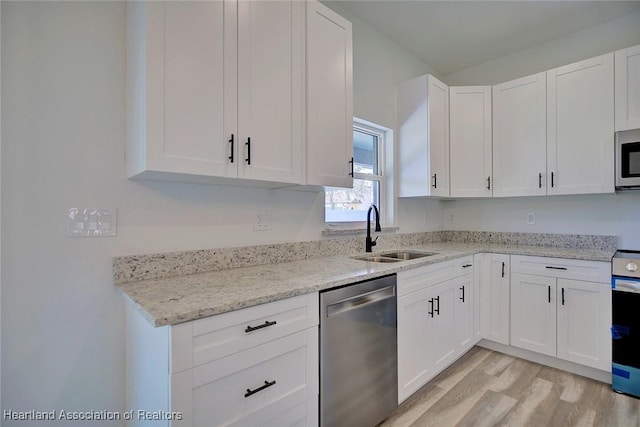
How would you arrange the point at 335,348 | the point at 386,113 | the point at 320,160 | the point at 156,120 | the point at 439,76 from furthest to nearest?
the point at 439,76 < the point at 386,113 < the point at 320,160 < the point at 335,348 < the point at 156,120

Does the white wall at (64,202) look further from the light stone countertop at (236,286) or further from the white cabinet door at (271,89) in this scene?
the white cabinet door at (271,89)

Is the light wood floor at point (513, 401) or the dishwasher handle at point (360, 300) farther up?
the dishwasher handle at point (360, 300)

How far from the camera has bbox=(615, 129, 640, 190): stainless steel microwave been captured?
2217 millimetres

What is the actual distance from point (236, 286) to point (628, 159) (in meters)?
2.88

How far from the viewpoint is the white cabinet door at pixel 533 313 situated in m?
2.41

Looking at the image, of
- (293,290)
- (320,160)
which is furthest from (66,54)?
(293,290)

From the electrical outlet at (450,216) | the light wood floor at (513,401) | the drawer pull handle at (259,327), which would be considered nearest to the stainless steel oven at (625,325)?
the light wood floor at (513,401)

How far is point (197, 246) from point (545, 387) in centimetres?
252

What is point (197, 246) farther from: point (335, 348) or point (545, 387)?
point (545, 387)

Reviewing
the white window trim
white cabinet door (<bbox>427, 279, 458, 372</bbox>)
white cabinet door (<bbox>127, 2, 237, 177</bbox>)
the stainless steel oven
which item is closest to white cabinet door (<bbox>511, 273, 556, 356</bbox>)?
the stainless steel oven

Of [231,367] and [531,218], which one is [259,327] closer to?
[231,367]

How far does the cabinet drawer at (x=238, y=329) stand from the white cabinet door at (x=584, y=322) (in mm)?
2134

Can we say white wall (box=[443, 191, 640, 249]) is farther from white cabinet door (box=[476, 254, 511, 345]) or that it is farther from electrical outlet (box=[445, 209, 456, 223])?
white cabinet door (box=[476, 254, 511, 345])

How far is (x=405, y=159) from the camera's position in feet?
9.52
